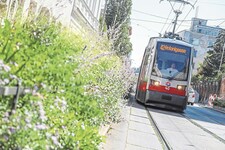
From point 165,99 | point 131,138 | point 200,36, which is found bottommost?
point 131,138

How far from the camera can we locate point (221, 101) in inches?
1777

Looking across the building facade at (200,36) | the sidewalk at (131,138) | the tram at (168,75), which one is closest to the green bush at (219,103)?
the tram at (168,75)

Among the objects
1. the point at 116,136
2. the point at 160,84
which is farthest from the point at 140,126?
the point at 160,84

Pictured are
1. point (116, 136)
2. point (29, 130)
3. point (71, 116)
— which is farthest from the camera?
point (116, 136)

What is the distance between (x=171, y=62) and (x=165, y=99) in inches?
71.0

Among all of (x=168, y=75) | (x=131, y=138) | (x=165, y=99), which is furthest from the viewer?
(x=168, y=75)

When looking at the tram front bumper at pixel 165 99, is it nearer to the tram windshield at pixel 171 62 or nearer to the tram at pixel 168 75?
the tram at pixel 168 75

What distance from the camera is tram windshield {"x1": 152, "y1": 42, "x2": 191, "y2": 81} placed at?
19.2 metres

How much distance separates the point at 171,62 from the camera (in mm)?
19312

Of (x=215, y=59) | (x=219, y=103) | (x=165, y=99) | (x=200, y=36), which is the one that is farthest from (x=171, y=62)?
(x=200, y=36)

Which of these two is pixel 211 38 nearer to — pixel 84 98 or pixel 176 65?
pixel 176 65

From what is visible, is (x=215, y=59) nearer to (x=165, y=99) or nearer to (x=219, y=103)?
(x=219, y=103)

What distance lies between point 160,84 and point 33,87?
16450mm

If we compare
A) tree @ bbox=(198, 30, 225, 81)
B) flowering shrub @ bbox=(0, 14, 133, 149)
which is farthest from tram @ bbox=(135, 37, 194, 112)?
tree @ bbox=(198, 30, 225, 81)
